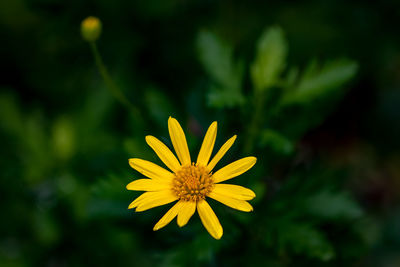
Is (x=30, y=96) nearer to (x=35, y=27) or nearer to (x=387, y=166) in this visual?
(x=35, y=27)

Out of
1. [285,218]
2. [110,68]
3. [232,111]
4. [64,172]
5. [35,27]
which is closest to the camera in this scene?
[285,218]

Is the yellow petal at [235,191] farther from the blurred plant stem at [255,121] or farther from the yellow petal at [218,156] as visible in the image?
the blurred plant stem at [255,121]

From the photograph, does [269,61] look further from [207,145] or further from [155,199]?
[155,199]

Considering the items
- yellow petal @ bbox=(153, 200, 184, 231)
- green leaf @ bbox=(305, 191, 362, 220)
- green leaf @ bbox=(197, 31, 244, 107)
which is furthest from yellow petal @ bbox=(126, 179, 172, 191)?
green leaf @ bbox=(305, 191, 362, 220)

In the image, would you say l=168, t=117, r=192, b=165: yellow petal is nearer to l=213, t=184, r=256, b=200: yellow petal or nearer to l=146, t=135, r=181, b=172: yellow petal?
l=146, t=135, r=181, b=172: yellow petal

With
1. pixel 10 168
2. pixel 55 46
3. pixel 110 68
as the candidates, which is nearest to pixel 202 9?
pixel 110 68

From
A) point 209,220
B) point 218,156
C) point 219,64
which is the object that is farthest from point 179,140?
point 219,64

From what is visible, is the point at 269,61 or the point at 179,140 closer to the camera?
the point at 179,140
